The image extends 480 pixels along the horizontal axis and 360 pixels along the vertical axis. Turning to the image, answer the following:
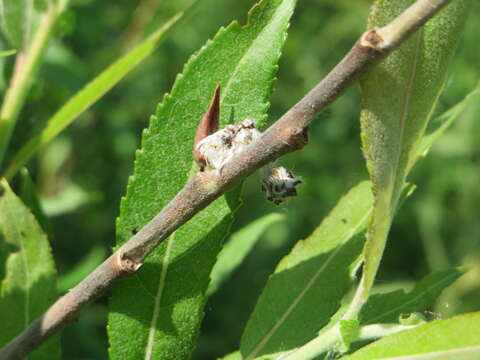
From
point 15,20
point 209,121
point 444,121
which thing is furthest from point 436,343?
point 15,20

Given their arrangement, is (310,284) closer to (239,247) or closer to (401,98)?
(401,98)

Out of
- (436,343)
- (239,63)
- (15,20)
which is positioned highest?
(15,20)

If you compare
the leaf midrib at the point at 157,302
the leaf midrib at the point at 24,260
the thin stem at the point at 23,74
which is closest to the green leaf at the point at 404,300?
the leaf midrib at the point at 157,302

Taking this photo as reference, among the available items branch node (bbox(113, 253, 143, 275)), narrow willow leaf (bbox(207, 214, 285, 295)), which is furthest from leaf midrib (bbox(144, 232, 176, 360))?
narrow willow leaf (bbox(207, 214, 285, 295))

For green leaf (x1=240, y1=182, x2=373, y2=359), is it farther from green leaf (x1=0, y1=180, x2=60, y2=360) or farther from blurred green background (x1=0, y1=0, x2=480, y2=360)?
blurred green background (x1=0, y1=0, x2=480, y2=360)

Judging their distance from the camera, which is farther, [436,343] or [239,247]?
[239,247]

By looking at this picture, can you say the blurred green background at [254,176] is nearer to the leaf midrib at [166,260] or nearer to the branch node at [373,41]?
the leaf midrib at [166,260]

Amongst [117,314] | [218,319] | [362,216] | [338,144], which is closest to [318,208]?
[338,144]
